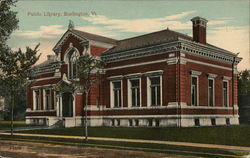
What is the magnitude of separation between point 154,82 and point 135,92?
2.34m

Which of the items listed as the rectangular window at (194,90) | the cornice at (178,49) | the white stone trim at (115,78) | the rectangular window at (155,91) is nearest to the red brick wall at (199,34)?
the cornice at (178,49)

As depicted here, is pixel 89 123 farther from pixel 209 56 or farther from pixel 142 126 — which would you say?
pixel 209 56

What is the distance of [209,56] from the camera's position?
29.0 m

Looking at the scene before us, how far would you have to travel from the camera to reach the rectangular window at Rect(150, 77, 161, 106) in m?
27.7

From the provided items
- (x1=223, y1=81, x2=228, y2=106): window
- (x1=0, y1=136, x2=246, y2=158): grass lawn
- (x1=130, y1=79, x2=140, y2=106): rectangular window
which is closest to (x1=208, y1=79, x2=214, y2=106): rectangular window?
Answer: (x1=223, y1=81, x2=228, y2=106): window

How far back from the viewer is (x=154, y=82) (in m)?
28.1

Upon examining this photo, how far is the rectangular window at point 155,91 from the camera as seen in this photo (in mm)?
27663

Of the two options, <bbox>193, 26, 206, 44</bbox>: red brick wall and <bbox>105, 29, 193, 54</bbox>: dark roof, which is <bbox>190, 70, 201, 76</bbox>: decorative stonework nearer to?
<bbox>193, 26, 206, 44</bbox>: red brick wall

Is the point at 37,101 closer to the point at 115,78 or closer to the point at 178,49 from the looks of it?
the point at 115,78

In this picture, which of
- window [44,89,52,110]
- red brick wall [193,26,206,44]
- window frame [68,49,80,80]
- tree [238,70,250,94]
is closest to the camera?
red brick wall [193,26,206,44]

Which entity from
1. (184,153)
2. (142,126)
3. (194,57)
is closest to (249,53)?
(184,153)

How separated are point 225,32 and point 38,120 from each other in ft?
86.2

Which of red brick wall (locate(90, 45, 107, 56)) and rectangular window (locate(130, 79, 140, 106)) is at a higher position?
red brick wall (locate(90, 45, 107, 56))

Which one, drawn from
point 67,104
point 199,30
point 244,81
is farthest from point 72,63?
point 244,81
